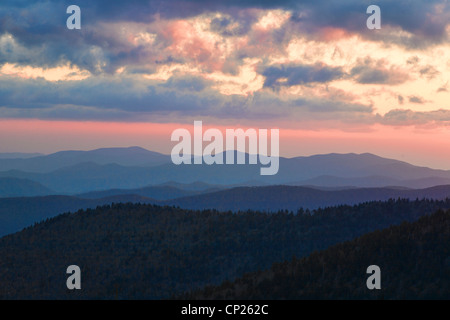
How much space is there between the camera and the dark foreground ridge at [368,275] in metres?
38.8

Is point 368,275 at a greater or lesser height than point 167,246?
greater

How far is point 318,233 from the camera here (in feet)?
241

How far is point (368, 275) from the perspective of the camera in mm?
41594

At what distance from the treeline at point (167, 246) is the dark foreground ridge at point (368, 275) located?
19799 millimetres

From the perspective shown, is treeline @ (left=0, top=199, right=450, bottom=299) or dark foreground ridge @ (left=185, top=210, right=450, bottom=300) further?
treeline @ (left=0, top=199, right=450, bottom=299)

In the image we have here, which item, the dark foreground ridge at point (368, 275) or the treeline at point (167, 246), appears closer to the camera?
the dark foreground ridge at point (368, 275)

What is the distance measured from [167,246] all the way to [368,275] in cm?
4045

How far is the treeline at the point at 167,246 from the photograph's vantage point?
66.9 meters

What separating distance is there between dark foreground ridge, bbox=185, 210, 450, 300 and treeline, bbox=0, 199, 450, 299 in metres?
19.8

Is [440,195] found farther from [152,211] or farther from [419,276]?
[419,276]

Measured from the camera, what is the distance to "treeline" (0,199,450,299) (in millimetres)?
66938

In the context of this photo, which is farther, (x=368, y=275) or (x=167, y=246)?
(x=167, y=246)

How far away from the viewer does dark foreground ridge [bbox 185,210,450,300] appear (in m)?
38.8
